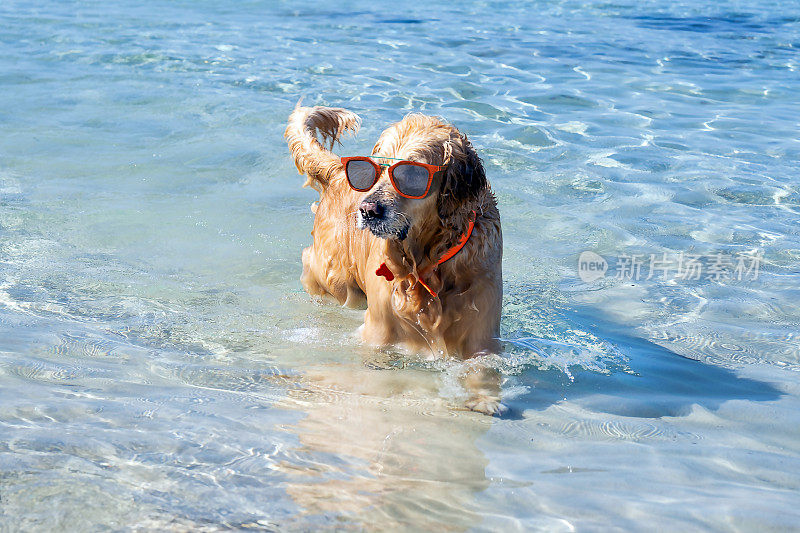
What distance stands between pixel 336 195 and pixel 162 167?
165 inches

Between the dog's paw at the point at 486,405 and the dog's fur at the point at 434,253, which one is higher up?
the dog's fur at the point at 434,253

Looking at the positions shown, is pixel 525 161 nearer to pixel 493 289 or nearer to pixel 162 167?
pixel 162 167

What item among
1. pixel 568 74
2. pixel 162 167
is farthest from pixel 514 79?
pixel 162 167

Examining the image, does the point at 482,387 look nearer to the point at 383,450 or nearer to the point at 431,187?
the point at 383,450

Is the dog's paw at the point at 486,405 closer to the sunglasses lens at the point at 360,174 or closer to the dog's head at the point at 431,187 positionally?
the dog's head at the point at 431,187

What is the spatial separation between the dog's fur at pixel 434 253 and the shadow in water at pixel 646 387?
380mm

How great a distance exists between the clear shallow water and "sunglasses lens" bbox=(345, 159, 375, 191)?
1.15 meters

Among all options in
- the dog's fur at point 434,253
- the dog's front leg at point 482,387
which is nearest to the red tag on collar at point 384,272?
the dog's fur at point 434,253

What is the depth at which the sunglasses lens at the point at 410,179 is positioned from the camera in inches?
166

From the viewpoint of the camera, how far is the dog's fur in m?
4.35

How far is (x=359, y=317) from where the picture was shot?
19.9ft

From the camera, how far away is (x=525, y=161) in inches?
386

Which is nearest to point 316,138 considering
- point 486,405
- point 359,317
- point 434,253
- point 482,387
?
point 359,317

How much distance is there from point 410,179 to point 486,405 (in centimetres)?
124
